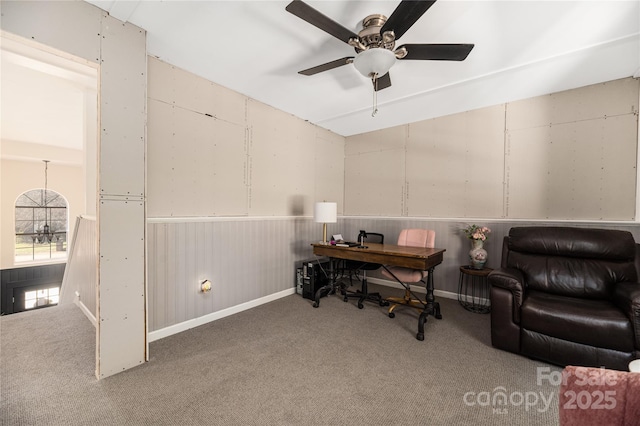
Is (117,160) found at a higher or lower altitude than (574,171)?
lower

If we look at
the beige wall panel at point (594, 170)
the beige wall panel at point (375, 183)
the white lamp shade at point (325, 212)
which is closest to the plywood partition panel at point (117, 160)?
the white lamp shade at point (325, 212)

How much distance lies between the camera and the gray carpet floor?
60.7 inches

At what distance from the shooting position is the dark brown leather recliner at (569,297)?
1.88 m

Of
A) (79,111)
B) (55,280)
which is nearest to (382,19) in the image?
(79,111)

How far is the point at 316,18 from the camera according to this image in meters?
1.60

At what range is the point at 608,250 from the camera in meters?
2.39

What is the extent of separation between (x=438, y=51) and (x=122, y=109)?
241 cm

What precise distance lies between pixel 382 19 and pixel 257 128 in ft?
6.53

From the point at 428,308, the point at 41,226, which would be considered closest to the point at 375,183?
the point at 428,308

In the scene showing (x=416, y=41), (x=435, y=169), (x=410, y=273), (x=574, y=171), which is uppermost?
(x=416, y=41)

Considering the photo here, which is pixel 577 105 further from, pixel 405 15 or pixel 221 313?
pixel 221 313

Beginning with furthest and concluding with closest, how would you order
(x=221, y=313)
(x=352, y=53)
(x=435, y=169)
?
(x=435, y=169) < (x=221, y=313) < (x=352, y=53)

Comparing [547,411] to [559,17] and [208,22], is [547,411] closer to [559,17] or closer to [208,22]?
[559,17]

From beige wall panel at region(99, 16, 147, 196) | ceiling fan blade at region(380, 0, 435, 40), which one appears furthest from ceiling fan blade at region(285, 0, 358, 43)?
beige wall panel at region(99, 16, 147, 196)
